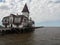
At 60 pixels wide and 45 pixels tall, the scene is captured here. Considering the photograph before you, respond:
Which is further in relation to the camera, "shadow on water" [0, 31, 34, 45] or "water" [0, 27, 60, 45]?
"water" [0, 27, 60, 45]

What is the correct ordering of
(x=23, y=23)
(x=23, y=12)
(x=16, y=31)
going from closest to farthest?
(x=16, y=31), (x=23, y=23), (x=23, y=12)

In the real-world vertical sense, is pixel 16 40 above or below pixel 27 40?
above

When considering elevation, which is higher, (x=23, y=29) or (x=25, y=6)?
(x=25, y=6)

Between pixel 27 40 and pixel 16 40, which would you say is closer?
pixel 16 40

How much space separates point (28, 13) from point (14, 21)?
600 inches

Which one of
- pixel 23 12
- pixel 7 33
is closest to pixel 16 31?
pixel 7 33

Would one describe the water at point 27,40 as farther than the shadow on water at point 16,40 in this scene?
Yes

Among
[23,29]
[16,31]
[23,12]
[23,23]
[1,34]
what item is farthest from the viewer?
[23,12]

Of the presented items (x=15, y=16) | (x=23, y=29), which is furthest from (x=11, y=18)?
(x=23, y=29)

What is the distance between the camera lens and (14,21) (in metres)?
71.9

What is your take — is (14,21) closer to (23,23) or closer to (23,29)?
(23,23)

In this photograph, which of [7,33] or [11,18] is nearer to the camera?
[7,33]

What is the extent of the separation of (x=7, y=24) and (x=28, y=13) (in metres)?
16.9

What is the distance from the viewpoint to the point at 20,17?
238 ft
